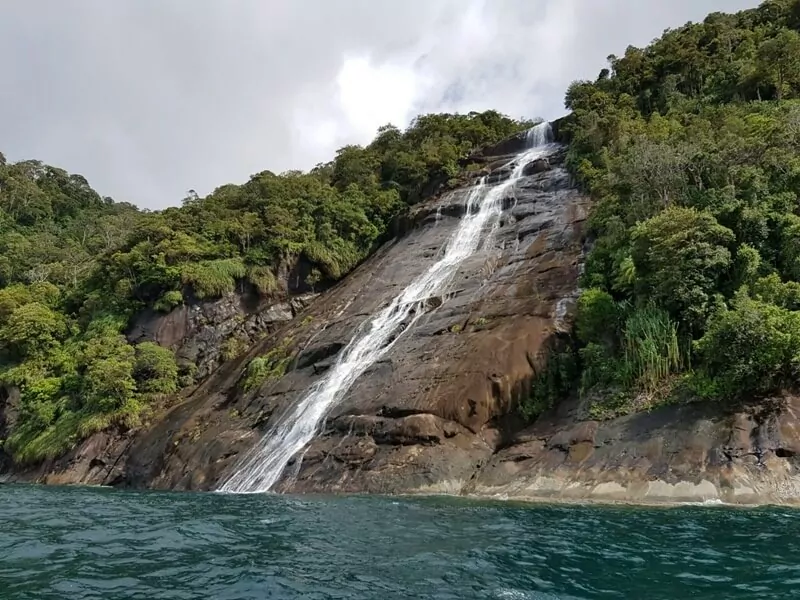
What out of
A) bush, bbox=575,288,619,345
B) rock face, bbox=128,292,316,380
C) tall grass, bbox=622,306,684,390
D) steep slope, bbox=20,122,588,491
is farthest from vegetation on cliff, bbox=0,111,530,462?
tall grass, bbox=622,306,684,390

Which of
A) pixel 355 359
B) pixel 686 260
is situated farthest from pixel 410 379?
pixel 686 260

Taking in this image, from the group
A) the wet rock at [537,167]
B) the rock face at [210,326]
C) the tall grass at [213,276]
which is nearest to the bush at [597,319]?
the wet rock at [537,167]

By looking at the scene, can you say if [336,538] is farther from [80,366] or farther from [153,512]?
[80,366]

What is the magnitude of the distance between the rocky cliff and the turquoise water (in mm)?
2113

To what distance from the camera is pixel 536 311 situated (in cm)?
2317

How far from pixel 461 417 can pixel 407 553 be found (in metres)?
10.0

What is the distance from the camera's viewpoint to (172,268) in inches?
1524

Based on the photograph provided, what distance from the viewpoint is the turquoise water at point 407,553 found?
7.93 metres

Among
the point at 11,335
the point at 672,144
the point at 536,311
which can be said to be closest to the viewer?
the point at 536,311

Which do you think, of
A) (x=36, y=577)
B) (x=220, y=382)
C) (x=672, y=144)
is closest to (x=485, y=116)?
(x=672, y=144)

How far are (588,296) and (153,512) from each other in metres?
15.3

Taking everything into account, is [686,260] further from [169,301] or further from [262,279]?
[169,301]

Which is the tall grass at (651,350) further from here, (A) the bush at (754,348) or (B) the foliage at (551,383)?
(B) the foliage at (551,383)

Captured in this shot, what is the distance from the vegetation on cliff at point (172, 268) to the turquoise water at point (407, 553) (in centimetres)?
1604
